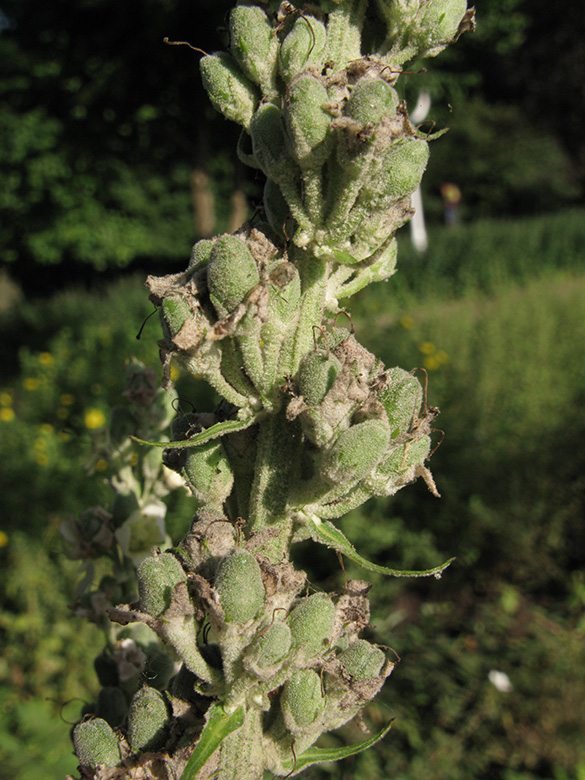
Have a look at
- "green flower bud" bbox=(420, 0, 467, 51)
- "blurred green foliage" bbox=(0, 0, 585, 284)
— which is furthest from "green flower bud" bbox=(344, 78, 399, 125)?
"blurred green foliage" bbox=(0, 0, 585, 284)

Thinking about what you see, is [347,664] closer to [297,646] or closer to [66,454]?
[297,646]

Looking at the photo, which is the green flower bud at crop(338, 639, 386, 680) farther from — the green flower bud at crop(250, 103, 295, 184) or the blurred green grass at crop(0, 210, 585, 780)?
the blurred green grass at crop(0, 210, 585, 780)

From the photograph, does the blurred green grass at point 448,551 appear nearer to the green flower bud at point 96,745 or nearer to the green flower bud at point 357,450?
the green flower bud at point 96,745

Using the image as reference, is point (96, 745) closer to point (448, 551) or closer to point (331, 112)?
point (331, 112)

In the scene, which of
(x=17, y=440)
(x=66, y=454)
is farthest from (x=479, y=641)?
(x=17, y=440)

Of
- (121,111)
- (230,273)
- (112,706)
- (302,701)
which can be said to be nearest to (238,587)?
(302,701)

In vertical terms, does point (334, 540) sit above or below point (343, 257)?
below
